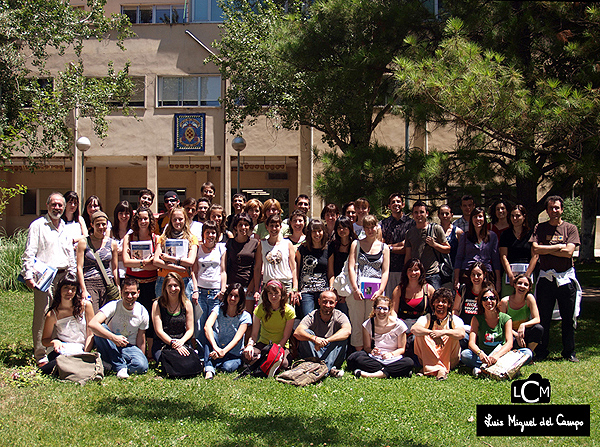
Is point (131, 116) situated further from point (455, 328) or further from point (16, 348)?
point (455, 328)

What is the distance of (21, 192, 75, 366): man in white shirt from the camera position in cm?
626

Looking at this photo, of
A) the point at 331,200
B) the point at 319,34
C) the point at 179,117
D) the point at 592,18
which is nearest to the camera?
the point at 592,18

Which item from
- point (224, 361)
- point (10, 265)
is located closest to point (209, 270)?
point (224, 361)

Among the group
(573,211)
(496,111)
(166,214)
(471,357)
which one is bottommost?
(471,357)

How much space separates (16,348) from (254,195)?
64.0ft

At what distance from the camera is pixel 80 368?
580 centimetres

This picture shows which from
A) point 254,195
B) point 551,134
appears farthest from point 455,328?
point 254,195

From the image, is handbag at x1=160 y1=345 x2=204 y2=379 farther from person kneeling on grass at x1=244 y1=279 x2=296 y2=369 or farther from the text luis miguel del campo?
the text luis miguel del campo

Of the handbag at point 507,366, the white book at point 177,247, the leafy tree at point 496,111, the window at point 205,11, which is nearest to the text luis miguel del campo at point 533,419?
the handbag at point 507,366

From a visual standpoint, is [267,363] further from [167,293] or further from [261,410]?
[167,293]

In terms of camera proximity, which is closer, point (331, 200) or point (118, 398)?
point (118, 398)

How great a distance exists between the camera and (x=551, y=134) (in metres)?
6.79

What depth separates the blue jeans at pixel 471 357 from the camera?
20.4 feet

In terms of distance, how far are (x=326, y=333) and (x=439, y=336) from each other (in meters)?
1.20
